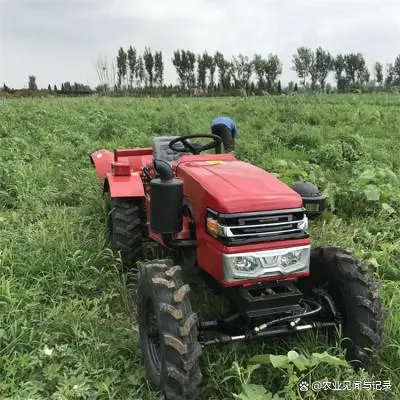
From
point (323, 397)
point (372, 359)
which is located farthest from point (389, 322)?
point (323, 397)

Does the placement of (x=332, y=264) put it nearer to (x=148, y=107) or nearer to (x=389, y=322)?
(x=389, y=322)

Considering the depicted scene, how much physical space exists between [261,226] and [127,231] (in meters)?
1.72

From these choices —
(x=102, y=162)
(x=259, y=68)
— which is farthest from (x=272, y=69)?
(x=102, y=162)

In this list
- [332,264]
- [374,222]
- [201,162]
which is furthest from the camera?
[374,222]

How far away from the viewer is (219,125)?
15.8ft

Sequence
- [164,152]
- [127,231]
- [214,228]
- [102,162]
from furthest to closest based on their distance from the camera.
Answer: [102,162] → [164,152] → [127,231] → [214,228]

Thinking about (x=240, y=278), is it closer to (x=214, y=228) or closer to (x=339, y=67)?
(x=214, y=228)

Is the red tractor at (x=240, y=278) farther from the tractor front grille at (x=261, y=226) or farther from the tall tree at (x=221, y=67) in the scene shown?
the tall tree at (x=221, y=67)

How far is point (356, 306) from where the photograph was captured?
301cm

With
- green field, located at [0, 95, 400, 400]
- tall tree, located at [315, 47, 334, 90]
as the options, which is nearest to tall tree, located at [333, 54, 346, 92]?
tall tree, located at [315, 47, 334, 90]

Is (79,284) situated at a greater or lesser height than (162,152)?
lesser

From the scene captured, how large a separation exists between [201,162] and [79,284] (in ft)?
4.57

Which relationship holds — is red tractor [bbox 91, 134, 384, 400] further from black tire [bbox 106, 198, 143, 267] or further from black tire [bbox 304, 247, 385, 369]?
black tire [bbox 106, 198, 143, 267]

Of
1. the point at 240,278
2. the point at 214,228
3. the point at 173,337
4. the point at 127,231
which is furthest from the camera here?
the point at 127,231
